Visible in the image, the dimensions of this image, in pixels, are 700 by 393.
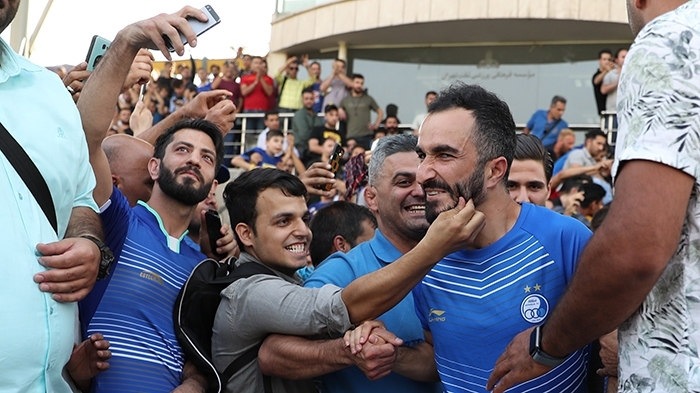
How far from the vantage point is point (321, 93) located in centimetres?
1614

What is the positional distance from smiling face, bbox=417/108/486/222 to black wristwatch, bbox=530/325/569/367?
0.65 metres

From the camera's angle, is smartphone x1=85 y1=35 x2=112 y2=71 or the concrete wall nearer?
smartphone x1=85 y1=35 x2=112 y2=71

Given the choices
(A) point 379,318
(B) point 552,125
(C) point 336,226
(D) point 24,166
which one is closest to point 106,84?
(D) point 24,166

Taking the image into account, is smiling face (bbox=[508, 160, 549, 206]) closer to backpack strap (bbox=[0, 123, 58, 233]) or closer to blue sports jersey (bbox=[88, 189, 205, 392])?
blue sports jersey (bbox=[88, 189, 205, 392])

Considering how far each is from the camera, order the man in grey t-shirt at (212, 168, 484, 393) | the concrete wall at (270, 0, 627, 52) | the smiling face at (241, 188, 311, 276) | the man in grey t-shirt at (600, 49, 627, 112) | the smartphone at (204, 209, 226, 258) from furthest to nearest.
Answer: the concrete wall at (270, 0, 627, 52), the man in grey t-shirt at (600, 49, 627, 112), the smartphone at (204, 209, 226, 258), the smiling face at (241, 188, 311, 276), the man in grey t-shirt at (212, 168, 484, 393)

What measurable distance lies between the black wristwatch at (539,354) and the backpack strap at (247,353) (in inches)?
55.1

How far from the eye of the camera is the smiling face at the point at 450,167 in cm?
318

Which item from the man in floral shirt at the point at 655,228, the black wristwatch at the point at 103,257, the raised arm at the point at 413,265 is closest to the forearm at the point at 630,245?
the man in floral shirt at the point at 655,228

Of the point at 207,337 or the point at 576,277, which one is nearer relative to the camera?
the point at 576,277

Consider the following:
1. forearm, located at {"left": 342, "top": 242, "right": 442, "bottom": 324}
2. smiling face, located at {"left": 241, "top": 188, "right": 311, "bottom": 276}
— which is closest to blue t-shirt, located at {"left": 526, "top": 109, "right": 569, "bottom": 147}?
smiling face, located at {"left": 241, "top": 188, "right": 311, "bottom": 276}

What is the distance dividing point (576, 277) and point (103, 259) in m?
1.60

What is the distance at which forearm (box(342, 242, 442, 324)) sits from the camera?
3.02 m

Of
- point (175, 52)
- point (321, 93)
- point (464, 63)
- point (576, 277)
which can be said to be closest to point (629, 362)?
point (576, 277)

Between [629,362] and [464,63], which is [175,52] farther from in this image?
[464,63]
